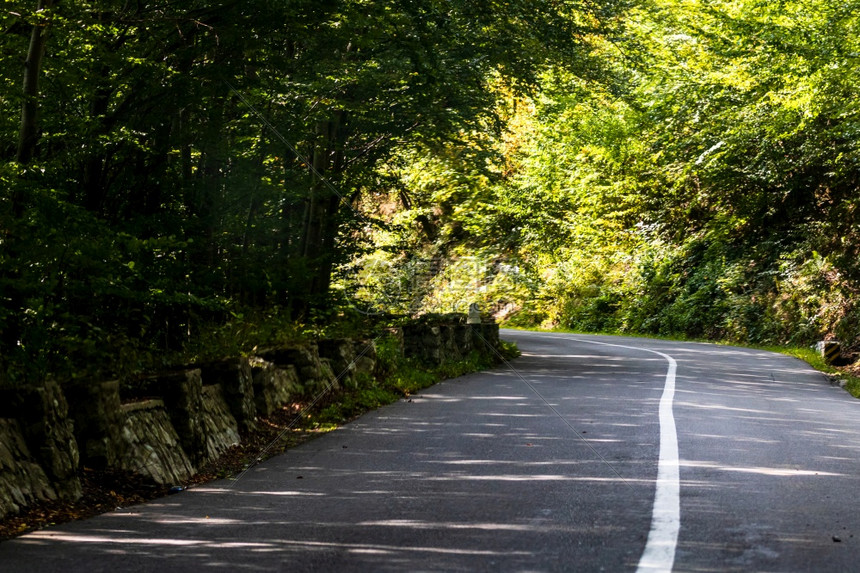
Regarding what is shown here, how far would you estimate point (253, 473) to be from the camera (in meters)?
9.52

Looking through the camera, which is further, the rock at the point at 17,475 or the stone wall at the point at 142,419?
the stone wall at the point at 142,419

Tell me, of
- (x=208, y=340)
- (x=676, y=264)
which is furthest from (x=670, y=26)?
(x=208, y=340)

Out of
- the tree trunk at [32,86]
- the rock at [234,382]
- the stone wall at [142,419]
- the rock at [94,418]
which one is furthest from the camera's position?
the rock at [234,382]

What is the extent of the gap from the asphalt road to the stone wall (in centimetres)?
55

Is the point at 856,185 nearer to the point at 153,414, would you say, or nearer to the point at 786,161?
the point at 786,161

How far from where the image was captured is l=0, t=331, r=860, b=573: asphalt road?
6.13 meters

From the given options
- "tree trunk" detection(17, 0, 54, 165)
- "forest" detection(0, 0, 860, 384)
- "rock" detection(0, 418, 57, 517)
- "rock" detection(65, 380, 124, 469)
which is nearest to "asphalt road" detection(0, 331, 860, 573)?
"rock" detection(0, 418, 57, 517)

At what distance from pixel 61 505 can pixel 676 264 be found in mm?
34867

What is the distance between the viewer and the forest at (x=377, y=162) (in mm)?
11219

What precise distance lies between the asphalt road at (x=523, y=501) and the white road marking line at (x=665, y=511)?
0.02 metres

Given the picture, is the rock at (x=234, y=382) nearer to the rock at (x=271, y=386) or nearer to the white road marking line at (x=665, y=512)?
the rock at (x=271, y=386)

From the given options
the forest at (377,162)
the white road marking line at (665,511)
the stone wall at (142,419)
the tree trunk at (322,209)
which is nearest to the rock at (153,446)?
the stone wall at (142,419)

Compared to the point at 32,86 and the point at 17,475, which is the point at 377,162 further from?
the point at 17,475

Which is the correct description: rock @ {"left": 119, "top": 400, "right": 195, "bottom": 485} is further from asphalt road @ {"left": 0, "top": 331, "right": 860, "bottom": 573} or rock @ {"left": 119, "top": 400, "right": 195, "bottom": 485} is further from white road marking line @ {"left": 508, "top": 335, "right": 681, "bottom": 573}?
white road marking line @ {"left": 508, "top": 335, "right": 681, "bottom": 573}
